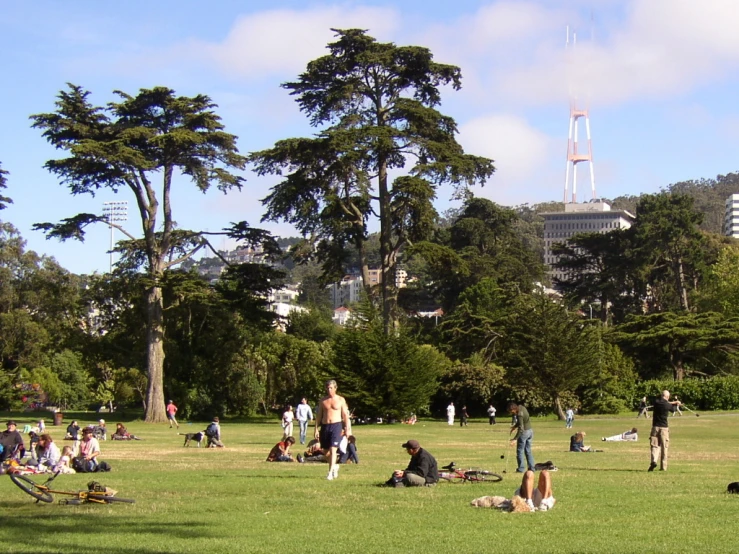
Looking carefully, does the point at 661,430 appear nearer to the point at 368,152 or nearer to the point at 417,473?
the point at 417,473

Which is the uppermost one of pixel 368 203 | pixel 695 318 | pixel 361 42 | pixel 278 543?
pixel 361 42

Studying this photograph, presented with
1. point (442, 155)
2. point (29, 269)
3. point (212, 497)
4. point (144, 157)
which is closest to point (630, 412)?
point (442, 155)

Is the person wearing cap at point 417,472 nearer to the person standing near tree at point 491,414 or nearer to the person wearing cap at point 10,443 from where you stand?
the person wearing cap at point 10,443

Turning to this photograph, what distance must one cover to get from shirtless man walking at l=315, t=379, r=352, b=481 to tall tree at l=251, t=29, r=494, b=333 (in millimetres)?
32414

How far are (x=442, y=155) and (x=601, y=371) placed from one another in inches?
710

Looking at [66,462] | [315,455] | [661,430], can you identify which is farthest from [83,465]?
[661,430]

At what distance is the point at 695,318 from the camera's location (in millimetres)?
67500

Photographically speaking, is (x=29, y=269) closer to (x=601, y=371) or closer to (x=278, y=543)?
(x=601, y=371)

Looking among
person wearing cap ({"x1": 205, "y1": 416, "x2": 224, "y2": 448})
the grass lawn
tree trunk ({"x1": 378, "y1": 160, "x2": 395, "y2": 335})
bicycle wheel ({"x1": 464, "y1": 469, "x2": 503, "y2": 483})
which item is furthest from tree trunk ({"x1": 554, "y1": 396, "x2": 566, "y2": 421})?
bicycle wheel ({"x1": 464, "y1": 469, "x2": 503, "y2": 483})

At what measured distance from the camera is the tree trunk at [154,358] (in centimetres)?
5175

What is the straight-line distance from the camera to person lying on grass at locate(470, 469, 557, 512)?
530 inches

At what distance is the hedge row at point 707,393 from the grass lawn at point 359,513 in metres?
39.4

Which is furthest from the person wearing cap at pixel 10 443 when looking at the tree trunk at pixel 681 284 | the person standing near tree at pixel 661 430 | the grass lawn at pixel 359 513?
the tree trunk at pixel 681 284

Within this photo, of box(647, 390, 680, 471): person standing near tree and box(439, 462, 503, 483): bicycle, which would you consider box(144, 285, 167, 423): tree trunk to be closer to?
box(647, 390, 680, 471): person standing near tree
